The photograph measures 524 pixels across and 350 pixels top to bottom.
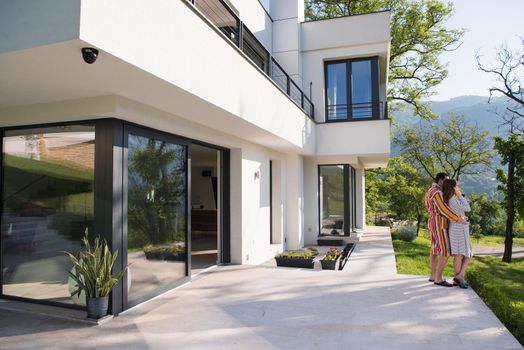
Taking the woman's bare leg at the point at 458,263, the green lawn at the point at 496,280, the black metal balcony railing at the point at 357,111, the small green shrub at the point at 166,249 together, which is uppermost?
the black metal balcony railing at the point at 357,111

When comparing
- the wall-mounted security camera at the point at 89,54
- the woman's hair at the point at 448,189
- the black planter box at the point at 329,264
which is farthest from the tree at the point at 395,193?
the wall-mounted security camera at the point at 89,54

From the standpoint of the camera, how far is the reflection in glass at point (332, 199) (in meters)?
12.4

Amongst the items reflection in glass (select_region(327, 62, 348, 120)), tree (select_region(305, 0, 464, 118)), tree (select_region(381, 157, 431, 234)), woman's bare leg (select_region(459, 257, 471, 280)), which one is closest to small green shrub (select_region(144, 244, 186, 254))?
woman's bare leg (select_region(459, 257, 471, 280))

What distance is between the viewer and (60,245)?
4918 mm

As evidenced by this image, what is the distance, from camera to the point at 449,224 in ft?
19.4

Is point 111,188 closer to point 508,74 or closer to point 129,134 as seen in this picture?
point 129,134

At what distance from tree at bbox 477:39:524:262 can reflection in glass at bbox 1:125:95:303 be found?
1309 cm

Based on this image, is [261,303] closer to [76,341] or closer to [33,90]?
[76,341]

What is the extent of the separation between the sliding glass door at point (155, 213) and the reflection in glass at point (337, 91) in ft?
22.2

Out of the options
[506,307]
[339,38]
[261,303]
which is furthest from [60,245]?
[339,38]

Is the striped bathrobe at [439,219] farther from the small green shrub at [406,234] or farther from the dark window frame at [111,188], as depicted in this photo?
the small green shrub at [406,234]

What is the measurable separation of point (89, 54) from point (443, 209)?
5.27 m

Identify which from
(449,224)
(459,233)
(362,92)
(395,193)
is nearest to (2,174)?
(449,224)

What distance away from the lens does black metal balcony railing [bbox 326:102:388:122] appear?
11.4 meters
